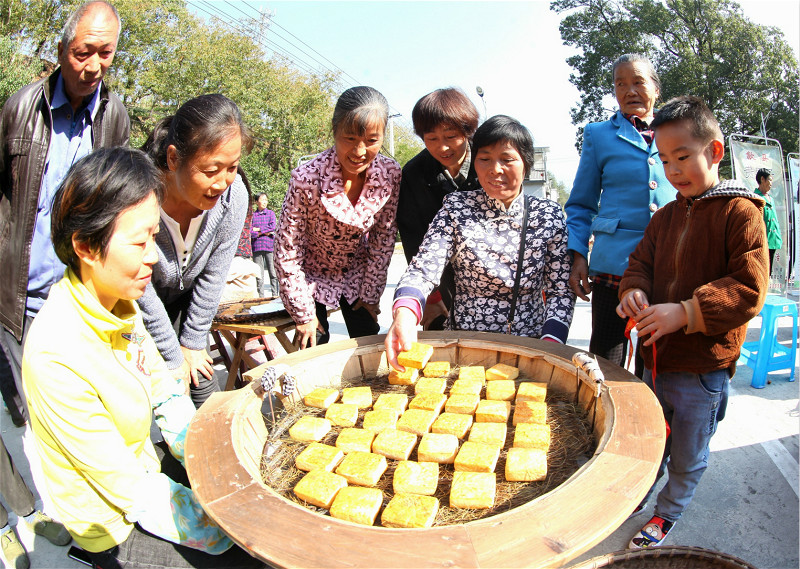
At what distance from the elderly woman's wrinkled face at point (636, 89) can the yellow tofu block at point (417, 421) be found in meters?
1.93

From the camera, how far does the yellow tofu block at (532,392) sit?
2.04 metres

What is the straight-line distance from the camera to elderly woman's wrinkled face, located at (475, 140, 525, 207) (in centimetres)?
225

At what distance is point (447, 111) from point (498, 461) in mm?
1729

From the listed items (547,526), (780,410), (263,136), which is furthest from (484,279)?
(263,136)

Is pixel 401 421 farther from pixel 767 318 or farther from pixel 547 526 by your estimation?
pixel 767 318

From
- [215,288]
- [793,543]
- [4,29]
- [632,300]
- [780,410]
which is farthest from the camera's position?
[4,29]

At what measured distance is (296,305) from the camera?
2828mm

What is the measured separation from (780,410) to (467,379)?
3.06 metres

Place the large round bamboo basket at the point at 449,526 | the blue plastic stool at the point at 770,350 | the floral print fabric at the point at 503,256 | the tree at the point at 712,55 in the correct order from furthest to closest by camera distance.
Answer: the tree at the point at 712,55
the blue plastic stool at the point at 770,350
the floral print fabric at the point at 503,256
the large round bamboo basket at the point at 449,526

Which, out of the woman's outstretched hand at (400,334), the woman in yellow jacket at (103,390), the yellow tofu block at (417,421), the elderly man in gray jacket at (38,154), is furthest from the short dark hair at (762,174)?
the woman in yellow jacket at (103,390)

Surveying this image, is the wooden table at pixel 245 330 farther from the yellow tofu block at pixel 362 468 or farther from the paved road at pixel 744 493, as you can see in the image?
the yellow tofu block at pixel 362 468

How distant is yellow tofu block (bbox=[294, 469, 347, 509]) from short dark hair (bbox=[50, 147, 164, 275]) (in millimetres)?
996

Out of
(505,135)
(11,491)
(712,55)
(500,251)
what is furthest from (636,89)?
(712,55)

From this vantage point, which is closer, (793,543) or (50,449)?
(50,449)
